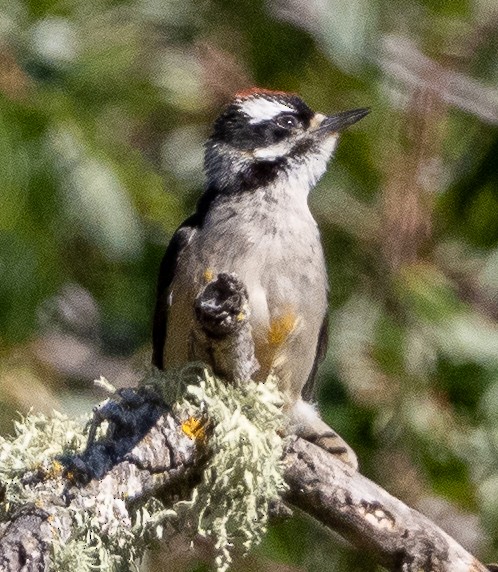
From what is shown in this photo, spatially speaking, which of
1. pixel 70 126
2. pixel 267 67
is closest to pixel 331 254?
pixel 267 67

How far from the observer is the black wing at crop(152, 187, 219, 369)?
218 inches

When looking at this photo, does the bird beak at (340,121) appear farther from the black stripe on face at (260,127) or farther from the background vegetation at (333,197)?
the background vegetation at (333,197)

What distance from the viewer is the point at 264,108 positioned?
5895mm

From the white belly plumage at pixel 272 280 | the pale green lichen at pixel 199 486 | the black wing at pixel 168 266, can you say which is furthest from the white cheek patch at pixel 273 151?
the pale green lichen at pixel 199 486

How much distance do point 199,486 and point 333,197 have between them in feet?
9.48

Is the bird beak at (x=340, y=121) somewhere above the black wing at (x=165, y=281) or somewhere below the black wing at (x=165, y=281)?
above

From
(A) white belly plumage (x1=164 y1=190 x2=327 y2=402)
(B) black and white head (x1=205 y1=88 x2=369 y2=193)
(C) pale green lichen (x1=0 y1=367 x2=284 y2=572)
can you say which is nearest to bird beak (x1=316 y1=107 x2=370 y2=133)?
(B) black and white head (x1=205 y1=88 x2=369 y2=193)

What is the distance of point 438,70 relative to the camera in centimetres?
659

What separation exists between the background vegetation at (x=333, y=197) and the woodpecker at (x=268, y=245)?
289mm

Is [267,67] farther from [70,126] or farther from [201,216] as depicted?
[70,126]

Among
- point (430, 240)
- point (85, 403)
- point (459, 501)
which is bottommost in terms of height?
point (85, 403)

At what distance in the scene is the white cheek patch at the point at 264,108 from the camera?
19.3 feet

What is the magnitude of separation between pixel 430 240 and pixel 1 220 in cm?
235

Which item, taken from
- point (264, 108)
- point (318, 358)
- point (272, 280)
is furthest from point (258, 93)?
point (318, 358)
